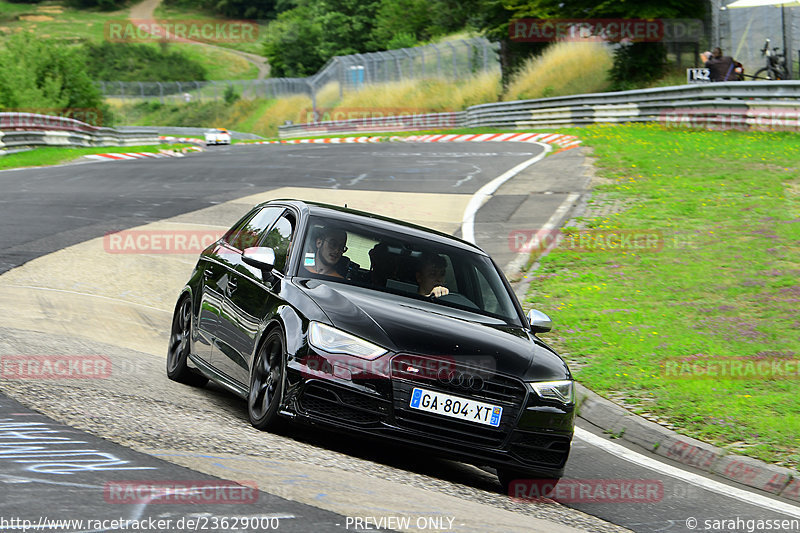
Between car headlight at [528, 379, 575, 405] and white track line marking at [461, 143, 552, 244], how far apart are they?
8549 millimetres

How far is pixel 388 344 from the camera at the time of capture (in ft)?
20.2

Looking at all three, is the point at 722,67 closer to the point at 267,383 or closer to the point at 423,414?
the point at 267,383

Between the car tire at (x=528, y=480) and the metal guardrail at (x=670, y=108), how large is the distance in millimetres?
20331

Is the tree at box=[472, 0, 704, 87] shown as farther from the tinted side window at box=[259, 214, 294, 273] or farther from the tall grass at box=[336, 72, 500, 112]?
the tinted side window at box=[259, 214, 294, 273]

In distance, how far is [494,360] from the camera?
20.8 ft

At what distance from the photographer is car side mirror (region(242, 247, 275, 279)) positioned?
7.30m

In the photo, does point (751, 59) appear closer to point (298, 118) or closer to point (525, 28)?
point (525, 28)

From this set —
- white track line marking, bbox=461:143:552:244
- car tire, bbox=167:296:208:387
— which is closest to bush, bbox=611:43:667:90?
white track line marking, bbox=461:143:552:244

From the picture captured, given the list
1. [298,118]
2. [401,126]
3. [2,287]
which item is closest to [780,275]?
[2,287]

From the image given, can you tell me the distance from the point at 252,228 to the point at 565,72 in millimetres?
40593
